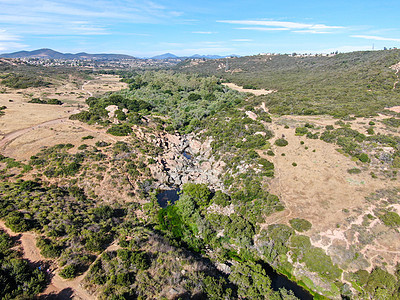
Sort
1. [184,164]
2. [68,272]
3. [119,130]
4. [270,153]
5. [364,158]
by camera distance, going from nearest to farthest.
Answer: [68,272], [364,158], [270,153], [184,164], [119,130]

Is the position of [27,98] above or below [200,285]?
above

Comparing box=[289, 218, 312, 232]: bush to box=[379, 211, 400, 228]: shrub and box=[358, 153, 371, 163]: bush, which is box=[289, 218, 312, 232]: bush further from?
box=[358, 153, 371, 163]: bush

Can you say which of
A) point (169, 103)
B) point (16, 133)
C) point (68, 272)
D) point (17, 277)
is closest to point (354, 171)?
point (68, 272)

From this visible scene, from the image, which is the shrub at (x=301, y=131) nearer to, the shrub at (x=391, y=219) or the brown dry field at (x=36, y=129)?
the shrub at (x=391, y=219)

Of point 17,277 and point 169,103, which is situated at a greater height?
point 169,103

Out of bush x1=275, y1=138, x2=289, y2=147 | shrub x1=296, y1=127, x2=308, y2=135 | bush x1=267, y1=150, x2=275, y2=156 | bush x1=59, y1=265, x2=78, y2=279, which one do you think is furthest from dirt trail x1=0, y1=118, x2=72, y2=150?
shrub x1=296, y1=127, x2=308, y2=135

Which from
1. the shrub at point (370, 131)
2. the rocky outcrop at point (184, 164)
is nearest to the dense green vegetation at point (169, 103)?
the rocky outcrop at point (184, 164)

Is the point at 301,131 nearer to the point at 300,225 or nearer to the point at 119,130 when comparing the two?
the point at 300,225

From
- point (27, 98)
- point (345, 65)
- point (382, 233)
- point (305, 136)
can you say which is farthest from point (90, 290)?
point (345, 65)

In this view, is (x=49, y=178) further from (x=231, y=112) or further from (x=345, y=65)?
(x=345, y=65)
